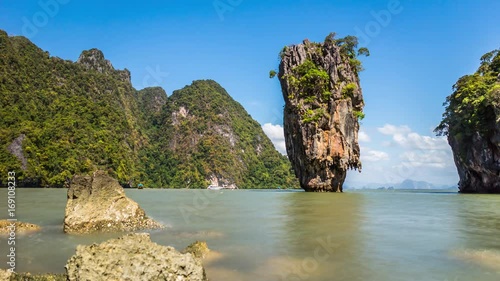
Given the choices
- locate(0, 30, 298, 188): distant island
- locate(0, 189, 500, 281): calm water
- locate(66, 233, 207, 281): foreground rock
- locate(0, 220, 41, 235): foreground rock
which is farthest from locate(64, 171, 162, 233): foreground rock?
locate(0, 30, 298, 188): distant island

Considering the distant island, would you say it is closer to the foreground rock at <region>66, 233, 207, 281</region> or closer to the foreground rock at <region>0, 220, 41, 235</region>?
the foreground rock at <region>0, 220, 41, 235</region>

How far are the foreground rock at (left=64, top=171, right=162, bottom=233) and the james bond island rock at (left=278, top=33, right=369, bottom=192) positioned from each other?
27.7m

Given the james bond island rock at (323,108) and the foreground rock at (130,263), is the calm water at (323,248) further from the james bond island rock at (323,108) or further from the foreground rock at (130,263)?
the james bond island rock at (323,108)

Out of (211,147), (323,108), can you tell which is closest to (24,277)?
(323,108)

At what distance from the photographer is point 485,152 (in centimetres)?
3416

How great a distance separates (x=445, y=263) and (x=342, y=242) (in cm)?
228

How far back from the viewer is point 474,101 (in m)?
33.0

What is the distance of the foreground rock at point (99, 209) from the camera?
30.3ft

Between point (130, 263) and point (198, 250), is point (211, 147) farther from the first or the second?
point (130, 263)

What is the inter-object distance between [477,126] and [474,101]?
2.73 metres

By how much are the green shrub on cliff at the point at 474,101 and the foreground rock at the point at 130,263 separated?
33.7 meters

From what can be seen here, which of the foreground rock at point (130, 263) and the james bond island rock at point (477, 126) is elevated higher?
the james bond island rock at point (477, 126)

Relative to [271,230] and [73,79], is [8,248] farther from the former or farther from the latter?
[73,79]

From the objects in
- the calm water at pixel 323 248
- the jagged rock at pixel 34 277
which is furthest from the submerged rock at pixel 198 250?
the jagged rock at pixel 34 277
